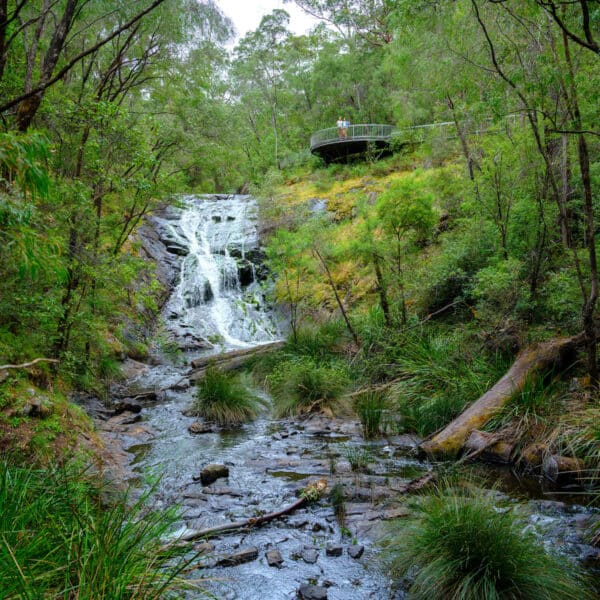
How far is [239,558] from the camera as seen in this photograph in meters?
3.86

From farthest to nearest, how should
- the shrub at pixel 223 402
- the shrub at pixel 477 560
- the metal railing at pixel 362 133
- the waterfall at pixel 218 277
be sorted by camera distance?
the metal railing at pixel 362 133
the waterfall at pixel 218 277
the shrub at pixel 223 402
the shrub at pixel 477 560

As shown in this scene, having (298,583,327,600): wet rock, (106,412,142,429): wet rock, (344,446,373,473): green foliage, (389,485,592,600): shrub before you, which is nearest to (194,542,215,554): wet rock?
(298,583,327,600): wet rock

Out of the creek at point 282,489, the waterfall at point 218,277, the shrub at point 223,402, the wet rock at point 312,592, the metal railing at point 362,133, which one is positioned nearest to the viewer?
the wet rock at point 312,592

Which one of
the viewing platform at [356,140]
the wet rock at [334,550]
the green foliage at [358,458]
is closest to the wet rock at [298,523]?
the wet rock at [334,550]

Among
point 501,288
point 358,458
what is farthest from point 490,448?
point 501,288

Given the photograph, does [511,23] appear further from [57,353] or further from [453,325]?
[57,353]

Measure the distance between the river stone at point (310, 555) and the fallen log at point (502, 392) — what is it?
262cm

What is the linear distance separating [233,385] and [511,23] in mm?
7916

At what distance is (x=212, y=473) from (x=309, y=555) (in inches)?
87.5

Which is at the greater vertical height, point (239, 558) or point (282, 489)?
point (239, 558)

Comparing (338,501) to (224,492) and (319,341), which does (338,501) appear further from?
(319,341)

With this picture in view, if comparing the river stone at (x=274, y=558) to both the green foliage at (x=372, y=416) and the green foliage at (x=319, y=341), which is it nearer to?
the green foliage at (x=372, y=416)

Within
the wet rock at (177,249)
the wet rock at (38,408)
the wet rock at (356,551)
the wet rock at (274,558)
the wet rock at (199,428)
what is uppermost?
the wet rock at (177,249)

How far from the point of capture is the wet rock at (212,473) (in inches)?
226
